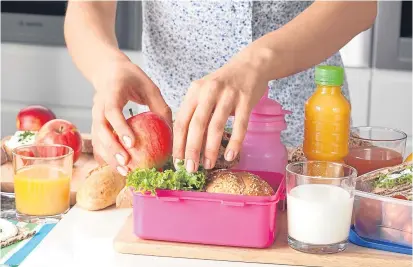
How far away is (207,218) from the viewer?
1.17 m

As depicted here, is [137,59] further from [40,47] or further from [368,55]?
[368,55]

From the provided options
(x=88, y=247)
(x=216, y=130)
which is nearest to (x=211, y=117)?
(x=216, y=130)

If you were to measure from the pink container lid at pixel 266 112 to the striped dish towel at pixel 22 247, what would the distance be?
0.38 metres

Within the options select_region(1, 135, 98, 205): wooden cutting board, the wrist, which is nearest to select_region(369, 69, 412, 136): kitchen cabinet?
select_region(1, 135, 98, 205): wooden cutting board

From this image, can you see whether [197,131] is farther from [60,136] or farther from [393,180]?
[60,136]

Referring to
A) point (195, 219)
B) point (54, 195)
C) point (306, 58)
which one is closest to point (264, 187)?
point (195, 219)

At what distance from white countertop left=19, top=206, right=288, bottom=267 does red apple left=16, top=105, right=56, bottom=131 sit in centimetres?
45

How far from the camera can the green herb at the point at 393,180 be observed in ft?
3.93

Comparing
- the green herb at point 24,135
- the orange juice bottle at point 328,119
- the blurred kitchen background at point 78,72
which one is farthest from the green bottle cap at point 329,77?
the blurred kitchen background at point 78,72

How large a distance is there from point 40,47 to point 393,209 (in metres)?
1.59

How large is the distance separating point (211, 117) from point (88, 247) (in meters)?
0.27

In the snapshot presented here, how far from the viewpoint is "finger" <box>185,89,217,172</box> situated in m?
1.15

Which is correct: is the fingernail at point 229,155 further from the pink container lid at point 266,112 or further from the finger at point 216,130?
the pink container lid at point 266,112

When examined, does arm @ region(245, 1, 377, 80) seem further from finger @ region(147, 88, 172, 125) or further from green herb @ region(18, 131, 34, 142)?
green herb @ region(18, 131, 34, 142)
